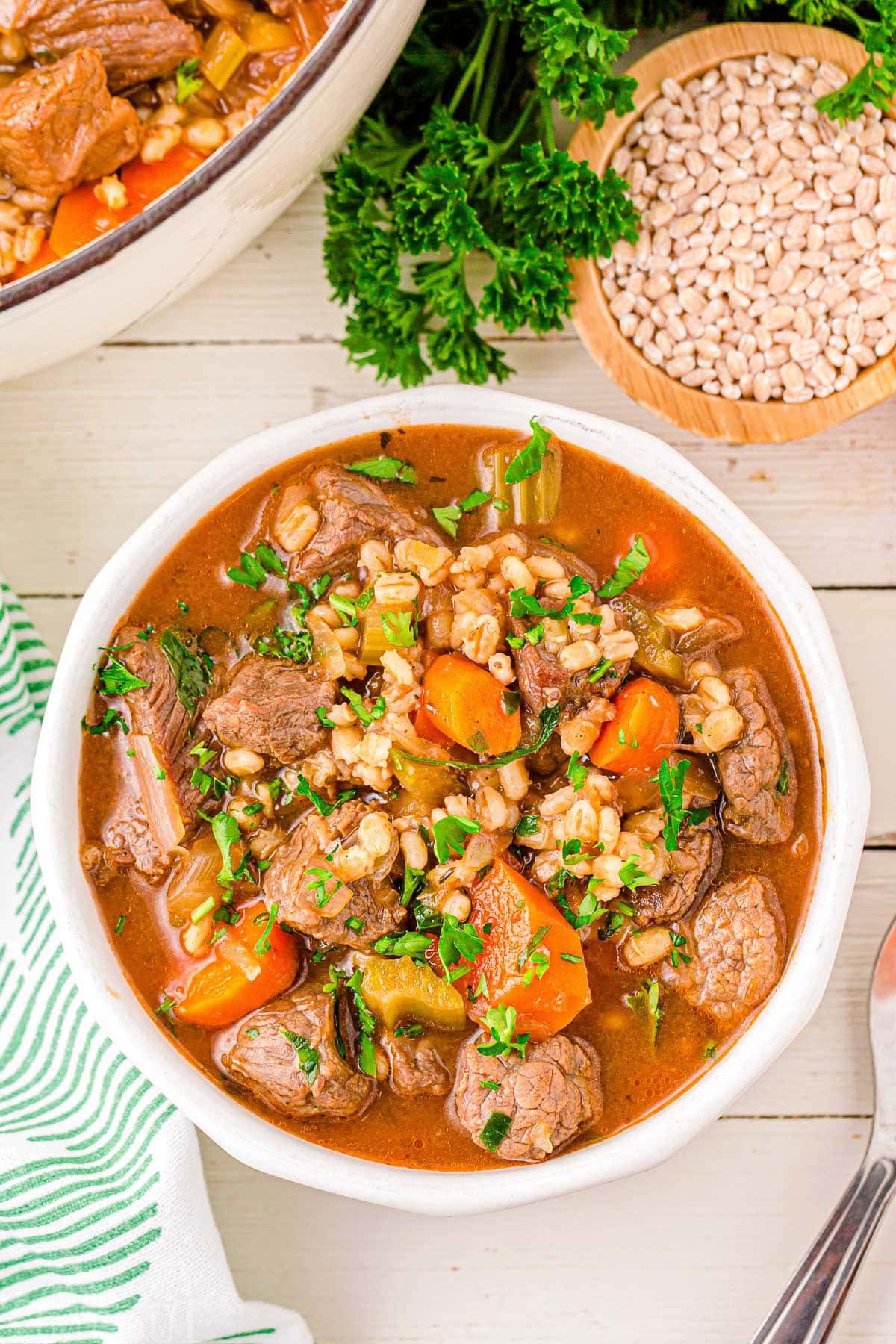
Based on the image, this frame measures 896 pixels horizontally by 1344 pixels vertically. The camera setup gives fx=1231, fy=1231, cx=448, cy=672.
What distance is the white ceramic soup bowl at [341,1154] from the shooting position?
3064 mm

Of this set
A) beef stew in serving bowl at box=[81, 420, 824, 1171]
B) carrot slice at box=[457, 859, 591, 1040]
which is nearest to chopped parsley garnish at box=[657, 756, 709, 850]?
beef stew in serving bowl at box=[81, 420, 824, 1171]

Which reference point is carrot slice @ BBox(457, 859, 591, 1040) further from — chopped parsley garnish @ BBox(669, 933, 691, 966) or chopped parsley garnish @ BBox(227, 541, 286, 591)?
chopped parsley garnish @ BBox(227, 541, 286, 591)

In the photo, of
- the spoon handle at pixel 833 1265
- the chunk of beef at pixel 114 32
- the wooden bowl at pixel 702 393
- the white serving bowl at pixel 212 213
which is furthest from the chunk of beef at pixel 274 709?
the spoon handle at pixel 833 1265

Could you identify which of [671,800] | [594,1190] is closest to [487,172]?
[671,800]

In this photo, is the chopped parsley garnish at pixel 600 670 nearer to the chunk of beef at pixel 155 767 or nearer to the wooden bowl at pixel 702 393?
the wooden bowl at pixel 702 393

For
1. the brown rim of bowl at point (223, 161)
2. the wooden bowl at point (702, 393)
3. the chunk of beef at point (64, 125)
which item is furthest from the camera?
the wooden bowl at point (702, 393)

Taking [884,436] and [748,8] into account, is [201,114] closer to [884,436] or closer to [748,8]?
[748,8]

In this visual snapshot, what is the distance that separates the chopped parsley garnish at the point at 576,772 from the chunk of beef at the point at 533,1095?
64cm

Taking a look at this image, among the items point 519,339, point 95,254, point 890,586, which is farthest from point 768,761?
point 95,254

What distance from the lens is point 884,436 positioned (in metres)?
3.70

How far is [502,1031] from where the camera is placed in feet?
9.64

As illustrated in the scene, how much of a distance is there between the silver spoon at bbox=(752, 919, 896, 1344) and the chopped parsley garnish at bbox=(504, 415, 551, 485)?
5.73ft

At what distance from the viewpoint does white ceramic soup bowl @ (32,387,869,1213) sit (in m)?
3.06

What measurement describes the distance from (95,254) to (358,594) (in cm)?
101
